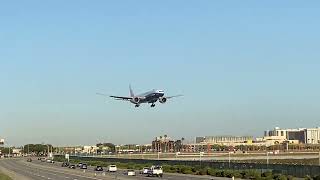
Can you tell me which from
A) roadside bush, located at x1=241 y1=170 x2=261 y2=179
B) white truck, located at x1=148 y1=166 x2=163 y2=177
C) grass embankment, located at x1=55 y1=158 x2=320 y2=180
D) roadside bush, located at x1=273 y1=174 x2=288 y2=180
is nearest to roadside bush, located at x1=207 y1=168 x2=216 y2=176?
grass embankment, located at x1=55 y1=158 x2=320 y2=180

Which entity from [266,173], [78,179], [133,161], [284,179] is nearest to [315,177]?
[284,179]

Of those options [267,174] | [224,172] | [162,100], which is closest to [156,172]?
[224,172]

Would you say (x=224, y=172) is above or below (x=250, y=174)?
below

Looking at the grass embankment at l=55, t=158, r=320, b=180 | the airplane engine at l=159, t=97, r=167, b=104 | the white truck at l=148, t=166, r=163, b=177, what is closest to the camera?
the airplane engine at l=159, t=97, r=167, b=104

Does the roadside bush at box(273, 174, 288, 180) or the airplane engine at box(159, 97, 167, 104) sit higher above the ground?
the airplane engine at box(159, 97, 167, 104)

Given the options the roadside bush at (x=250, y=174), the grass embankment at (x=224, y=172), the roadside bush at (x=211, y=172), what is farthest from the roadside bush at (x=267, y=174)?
the roadside bush at (x=211, y=172)

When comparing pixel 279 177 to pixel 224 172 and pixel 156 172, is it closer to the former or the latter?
pixel 224 172

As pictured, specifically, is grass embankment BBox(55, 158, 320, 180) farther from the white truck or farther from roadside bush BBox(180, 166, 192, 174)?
the white truck

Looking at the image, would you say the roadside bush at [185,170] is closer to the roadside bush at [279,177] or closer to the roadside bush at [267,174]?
the roadside bush at [267,174]

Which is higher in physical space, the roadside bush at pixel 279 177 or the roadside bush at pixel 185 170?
the roadside bush at pixel 279 177

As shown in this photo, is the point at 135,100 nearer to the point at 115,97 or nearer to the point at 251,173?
the point at 115,97

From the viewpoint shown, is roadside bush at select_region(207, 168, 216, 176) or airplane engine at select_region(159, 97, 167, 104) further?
roadside bush at select_region(207, 168, 216, 176)
